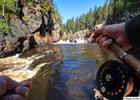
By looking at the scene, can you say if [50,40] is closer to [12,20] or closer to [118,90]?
[12,20]

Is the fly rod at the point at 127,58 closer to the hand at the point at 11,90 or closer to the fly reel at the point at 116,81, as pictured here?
the fly reel at the point at 116,81

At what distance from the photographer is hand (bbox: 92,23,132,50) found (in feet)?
5.74

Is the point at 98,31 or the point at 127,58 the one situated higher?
the point at 98,31

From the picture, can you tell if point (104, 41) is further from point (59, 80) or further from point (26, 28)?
point (26, 28)

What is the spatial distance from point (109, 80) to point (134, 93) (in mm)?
206

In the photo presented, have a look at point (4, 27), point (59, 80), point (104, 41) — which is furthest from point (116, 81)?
point (4, 27)

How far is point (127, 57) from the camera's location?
5.51 feet

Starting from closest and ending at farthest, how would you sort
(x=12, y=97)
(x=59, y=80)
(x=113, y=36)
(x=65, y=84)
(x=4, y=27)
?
(x=12, y=97), (x=113, y=36), (x=65, y=84), (x=59, y=80), (x=4, y=27)

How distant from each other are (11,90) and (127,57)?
88 cm

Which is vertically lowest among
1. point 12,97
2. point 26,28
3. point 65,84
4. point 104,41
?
point 65,84

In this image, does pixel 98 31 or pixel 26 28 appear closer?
pixel 98 31

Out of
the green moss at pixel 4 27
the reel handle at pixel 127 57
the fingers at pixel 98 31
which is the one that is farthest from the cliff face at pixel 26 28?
the reel handle at pixel 127 57

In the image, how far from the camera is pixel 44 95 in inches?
454

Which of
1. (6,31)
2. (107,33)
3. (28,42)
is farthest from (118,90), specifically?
(28,42)
